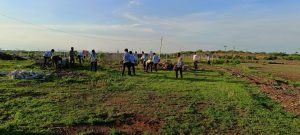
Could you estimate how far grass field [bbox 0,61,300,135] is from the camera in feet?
35.4

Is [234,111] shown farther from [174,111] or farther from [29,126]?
[29,126]

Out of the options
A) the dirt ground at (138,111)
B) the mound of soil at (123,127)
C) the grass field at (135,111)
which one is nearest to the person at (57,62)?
the grass field at (135,111)

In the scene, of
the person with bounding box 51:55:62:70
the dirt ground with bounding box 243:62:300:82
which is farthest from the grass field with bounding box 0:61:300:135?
the dirt ground with bounding box 243:62:300:82

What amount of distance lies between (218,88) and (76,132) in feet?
35.0

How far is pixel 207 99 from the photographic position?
15.7 metres

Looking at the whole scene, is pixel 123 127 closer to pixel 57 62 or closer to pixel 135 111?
pixel 135 111

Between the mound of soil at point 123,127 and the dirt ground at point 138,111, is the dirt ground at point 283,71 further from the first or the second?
the mound of soil at point 123,127

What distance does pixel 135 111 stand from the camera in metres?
12.9

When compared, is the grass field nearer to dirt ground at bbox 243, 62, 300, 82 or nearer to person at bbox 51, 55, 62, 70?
person at bbox 51, 55, 62, 70

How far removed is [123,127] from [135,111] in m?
1.97

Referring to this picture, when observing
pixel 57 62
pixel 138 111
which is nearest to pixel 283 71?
pixel 57 62

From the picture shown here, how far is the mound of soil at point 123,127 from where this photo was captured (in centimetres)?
1031

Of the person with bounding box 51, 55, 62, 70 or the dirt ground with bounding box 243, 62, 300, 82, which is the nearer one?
the person with bounding box 51, 55, 62, 70

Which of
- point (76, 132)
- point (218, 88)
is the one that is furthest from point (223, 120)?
point (218, 88)
